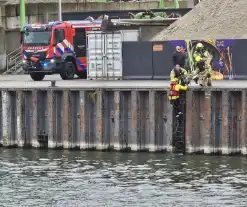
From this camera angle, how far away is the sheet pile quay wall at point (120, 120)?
3409 cm

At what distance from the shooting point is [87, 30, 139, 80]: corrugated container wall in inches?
1789

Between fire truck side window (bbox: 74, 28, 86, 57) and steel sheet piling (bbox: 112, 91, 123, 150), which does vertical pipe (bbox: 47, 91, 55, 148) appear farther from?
fire truck side window (bbox: 74, 28, 86, 57)

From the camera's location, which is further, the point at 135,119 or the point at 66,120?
the point at 66,120

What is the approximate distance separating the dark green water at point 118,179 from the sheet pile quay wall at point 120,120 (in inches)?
18.2

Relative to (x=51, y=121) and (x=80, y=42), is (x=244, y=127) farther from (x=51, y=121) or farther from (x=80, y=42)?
(x=80, y=42)

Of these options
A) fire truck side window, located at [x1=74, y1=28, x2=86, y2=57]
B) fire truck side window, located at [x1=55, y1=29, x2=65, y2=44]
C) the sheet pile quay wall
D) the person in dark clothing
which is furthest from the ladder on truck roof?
the sheet pile quay wall

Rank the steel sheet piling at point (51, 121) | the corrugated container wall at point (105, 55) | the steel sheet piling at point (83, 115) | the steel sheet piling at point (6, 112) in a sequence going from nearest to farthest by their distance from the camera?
the steel sheet piling at point (83, 115) → the steel sheet piling at point (51, 121) → the steel sheet piling at point (6, 112) → the corrugated container wall at point (105, 55)

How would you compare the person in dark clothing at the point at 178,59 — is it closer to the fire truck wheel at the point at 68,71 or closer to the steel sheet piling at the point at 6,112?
the steel sheet piling at the point at 6,112

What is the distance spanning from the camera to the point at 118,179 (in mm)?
30672

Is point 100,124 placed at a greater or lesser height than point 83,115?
lesser

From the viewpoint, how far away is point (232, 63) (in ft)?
140

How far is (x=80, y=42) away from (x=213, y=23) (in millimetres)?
6599

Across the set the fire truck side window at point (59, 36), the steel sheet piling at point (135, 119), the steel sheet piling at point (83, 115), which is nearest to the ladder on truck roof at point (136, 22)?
the fire truck side window at point (59, 36)

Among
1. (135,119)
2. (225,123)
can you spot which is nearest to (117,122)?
(135,119)
